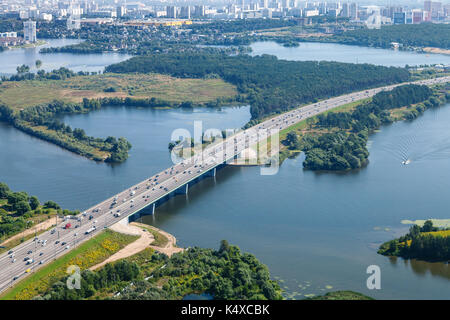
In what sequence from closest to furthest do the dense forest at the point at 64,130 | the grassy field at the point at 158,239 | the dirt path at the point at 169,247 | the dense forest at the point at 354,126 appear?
1. the dirt path at the point at 169,247
2. the grassy field at the point at 158,239
3. the dense forest at the point at 354,126
4. the dense forest at the point at 64,130

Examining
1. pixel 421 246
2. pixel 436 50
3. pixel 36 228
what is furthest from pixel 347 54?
pixel 36 228

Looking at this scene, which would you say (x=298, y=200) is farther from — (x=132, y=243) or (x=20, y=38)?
(x=20, y=38)

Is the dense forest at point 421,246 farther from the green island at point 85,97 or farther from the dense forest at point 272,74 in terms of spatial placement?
the dense forest at point 272,74

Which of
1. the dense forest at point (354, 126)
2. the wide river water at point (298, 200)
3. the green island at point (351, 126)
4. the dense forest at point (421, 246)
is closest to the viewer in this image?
the wide river water at point (298, 200)

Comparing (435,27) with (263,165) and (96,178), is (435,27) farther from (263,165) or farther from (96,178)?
(96,178)

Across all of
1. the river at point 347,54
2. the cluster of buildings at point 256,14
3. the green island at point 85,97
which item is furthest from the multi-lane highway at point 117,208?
the cluster of buildings at point 256,14

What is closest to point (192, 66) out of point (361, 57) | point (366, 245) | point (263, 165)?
point (361, 57)

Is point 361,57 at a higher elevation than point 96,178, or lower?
higher
